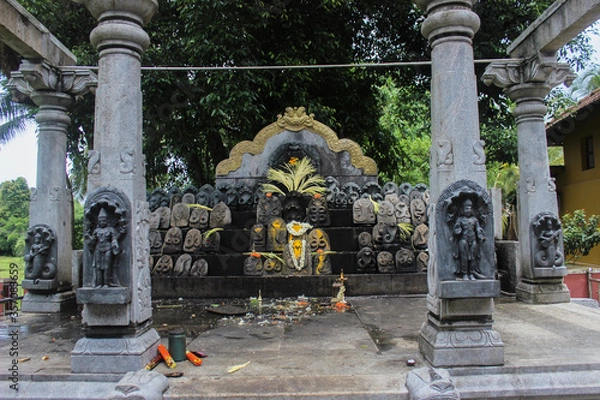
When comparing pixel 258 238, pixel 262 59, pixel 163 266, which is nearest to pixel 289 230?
pixel 258 238

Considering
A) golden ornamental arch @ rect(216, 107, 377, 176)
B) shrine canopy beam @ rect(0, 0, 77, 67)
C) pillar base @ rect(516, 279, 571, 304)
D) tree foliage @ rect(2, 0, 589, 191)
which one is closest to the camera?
shrine canopy beam @ rect(0, 0, 77, 67)

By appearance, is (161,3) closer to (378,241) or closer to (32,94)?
(32,94)

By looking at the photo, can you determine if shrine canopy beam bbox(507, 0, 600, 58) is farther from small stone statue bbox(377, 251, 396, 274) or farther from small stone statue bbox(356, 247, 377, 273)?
small stone statue bbox(356, 247, 377, 273)

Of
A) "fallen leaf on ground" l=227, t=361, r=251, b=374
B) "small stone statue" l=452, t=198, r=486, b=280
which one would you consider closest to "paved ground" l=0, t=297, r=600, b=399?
"fallen leaf on ground" l=227, t=361, r=251, b=374

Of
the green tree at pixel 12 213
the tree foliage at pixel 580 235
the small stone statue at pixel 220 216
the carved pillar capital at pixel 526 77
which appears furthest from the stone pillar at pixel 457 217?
the green tree at pixel 12 213

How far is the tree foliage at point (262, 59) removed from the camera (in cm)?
1035

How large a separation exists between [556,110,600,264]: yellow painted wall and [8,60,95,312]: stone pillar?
49.8 feet

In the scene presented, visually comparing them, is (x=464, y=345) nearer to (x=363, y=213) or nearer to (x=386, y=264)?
(x=386, y=264)

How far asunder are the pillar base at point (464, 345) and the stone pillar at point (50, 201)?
5.20 metres

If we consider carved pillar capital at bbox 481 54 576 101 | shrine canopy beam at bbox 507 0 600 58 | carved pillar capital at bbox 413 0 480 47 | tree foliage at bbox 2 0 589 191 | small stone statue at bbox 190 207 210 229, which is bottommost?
small stone statue at bbox 190 207 210 229

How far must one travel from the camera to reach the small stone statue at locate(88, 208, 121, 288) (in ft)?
12.2

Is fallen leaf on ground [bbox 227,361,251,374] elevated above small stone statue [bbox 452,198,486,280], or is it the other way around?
small stone statue [bbox 452,198,486,280]

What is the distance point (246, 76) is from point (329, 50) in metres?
2.62

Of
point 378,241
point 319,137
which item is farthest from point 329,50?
point 378,241
